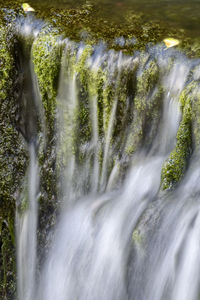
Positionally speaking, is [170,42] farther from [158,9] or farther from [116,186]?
[116,186]

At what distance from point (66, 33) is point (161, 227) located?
1865 mm

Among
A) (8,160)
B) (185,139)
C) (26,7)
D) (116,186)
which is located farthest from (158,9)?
(8,160)

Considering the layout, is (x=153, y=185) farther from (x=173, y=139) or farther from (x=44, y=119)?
(x=44, y=119)

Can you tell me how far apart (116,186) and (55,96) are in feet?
3.10

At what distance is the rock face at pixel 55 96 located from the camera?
3.75 metres

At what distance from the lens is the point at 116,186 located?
396 centimetres

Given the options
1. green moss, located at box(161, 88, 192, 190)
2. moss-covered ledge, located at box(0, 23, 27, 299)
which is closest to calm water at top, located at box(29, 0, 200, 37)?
moss-covered ledge, located at box(0, 23, 27, 299)

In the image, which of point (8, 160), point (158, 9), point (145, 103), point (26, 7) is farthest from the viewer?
point (158, 9)

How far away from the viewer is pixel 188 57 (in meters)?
3.78

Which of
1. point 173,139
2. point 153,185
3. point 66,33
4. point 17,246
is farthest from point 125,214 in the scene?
point 66,33

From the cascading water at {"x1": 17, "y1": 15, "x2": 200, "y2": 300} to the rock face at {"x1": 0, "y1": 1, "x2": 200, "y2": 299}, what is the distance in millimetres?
12

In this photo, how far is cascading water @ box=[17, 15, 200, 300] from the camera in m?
3.37

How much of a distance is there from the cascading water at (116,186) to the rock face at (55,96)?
0.01 metres

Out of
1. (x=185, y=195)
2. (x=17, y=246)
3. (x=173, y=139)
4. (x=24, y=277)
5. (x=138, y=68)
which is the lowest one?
(x=24, y=277)
